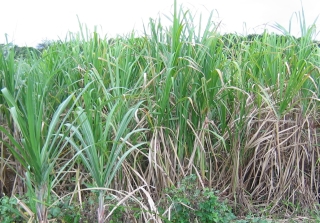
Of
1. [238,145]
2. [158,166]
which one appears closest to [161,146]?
[158,166]

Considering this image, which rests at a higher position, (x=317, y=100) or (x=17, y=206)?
(x=317, y=100)

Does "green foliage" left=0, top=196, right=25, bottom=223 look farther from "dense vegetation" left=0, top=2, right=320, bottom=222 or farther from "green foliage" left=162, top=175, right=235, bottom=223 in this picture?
"green foliage" left=162, top=175, right=235, bottom=223

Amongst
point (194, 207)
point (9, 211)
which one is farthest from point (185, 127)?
point (9, 211)

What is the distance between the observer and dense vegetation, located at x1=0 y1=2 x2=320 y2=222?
2634 mm

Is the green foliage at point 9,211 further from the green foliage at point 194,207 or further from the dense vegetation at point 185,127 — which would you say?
the green foliage at point 194,207

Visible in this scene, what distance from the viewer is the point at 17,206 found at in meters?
2.42

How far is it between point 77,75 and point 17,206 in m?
1.17

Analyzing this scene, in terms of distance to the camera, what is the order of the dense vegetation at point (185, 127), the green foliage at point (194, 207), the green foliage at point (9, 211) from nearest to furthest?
the green foliage at point (9, 211) → the green foliage at point (194, 207) → the dense vegetation at point (185, 127)

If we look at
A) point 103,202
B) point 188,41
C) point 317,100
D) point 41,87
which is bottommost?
point 103,202

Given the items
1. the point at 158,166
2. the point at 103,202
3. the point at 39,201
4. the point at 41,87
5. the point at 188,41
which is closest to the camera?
the point at 39,201

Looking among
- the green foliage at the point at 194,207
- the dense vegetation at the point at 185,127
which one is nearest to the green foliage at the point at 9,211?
the dense vegetation at the point at 185,127

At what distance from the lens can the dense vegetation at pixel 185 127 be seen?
2.63 meters

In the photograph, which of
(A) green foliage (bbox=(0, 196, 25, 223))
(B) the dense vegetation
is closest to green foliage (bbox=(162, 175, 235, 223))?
(B) the dense vegetation

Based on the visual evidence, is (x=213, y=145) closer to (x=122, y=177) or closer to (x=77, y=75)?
(x=122, y=177)
